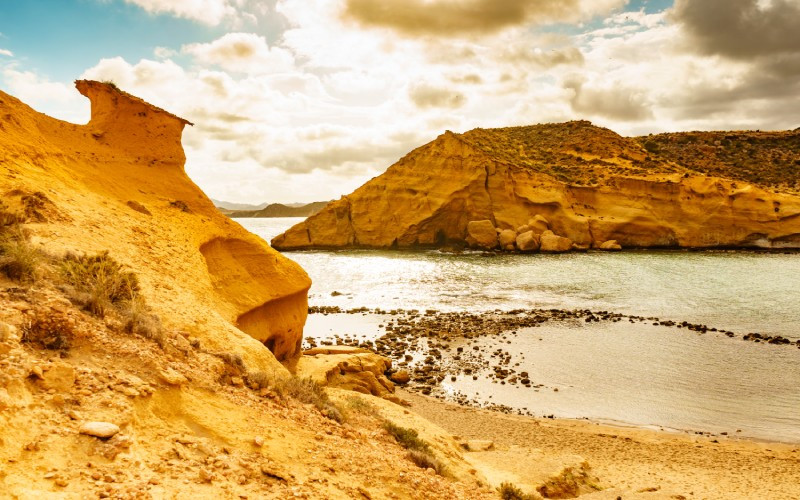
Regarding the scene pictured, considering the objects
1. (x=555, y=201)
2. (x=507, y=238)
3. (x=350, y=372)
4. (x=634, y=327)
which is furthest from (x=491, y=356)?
(x=555, y=201)

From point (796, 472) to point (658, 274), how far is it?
95.9 ft

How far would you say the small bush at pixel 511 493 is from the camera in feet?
22.9

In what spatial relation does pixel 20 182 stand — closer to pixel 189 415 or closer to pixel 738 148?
pixel 189 415

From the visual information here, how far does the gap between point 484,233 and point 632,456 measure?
46.6 metres

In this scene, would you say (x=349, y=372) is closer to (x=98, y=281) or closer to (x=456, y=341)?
(x=456, y=341)

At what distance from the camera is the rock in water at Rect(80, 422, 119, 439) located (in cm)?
384

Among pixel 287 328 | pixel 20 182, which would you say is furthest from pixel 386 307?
pixel 20 182

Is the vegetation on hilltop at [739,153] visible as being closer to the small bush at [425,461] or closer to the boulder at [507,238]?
the boulder at [507,238]

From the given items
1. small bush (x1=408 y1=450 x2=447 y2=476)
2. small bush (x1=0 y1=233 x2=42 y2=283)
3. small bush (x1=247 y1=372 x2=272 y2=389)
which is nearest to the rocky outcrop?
small bush (x1=247 y1=372 x2=272 y2=389)

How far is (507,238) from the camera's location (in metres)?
55.1

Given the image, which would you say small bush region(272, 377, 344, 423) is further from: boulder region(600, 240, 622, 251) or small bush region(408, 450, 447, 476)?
boulder region(600, 240, 622, 251)

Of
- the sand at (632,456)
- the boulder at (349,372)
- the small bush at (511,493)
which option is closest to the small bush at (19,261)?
the small bush at (511,493)

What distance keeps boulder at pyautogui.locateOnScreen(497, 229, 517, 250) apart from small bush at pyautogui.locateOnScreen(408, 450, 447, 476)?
49522mm

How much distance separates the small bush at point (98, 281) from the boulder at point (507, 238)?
50.5 metres
